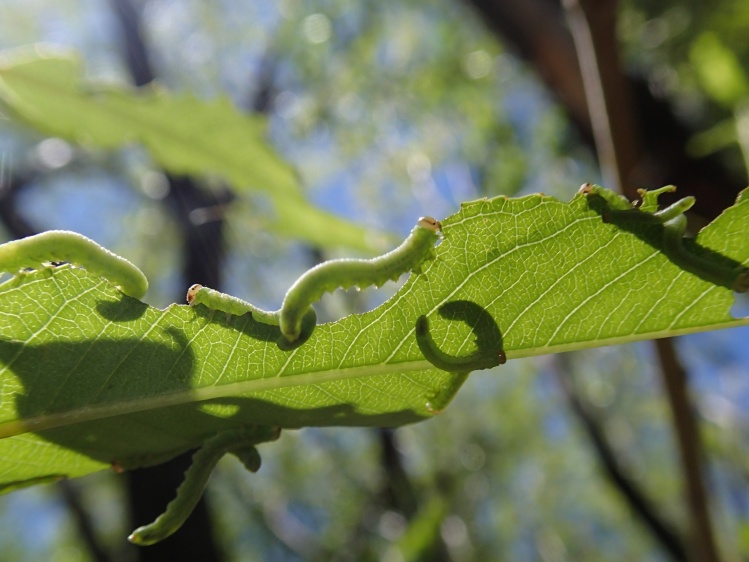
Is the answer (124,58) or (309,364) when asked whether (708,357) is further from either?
(309,364)

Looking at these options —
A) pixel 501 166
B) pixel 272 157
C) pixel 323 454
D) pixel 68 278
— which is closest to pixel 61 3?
pixel 501 166

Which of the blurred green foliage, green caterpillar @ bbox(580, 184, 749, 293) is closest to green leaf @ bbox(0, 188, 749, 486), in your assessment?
green caterpillar @ bbox(580, 184, 749, 293)

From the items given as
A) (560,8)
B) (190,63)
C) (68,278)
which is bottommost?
(68,278)

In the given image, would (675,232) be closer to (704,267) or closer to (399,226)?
(704,267)

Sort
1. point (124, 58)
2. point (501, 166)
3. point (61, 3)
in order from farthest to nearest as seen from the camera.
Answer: point (61, 3) → point (124, 58) → point (501, 166)

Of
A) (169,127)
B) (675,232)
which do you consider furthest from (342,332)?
(169,127)
